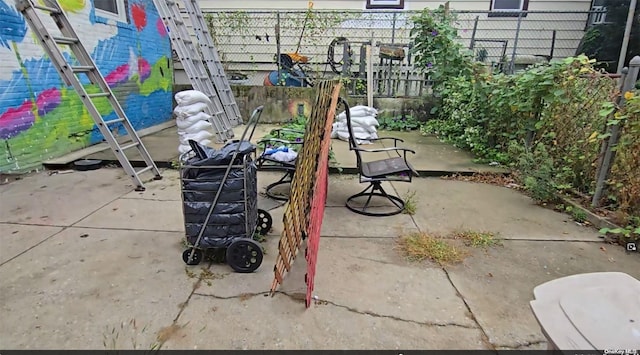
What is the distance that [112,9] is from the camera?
6164 mm

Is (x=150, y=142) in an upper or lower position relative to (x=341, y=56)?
lower

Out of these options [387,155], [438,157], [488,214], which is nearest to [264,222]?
[488,214]

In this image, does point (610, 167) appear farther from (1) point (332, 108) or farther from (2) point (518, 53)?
(2) point (518, 53)

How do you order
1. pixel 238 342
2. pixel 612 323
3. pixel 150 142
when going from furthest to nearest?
pixel 150 142
pixel 238 342
pixel 612 323

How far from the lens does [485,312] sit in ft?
6.92

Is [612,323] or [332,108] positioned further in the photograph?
[332,108]

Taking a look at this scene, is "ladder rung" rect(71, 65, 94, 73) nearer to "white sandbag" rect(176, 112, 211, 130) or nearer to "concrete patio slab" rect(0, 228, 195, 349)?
"white sandbag" rect(176, 112, 211, 130)

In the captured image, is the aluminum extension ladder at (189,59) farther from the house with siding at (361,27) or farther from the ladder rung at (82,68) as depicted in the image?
the house with siding at (361,27)

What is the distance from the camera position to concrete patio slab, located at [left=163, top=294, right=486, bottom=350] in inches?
71.8

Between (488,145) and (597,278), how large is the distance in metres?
4.62

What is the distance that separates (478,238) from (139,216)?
3.02 meters

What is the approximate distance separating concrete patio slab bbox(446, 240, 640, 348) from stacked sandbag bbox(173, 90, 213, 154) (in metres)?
3.96

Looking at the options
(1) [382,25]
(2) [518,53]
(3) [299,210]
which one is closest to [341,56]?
(1) [382,25]

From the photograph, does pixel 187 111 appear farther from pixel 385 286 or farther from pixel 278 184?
pixel 385 286
